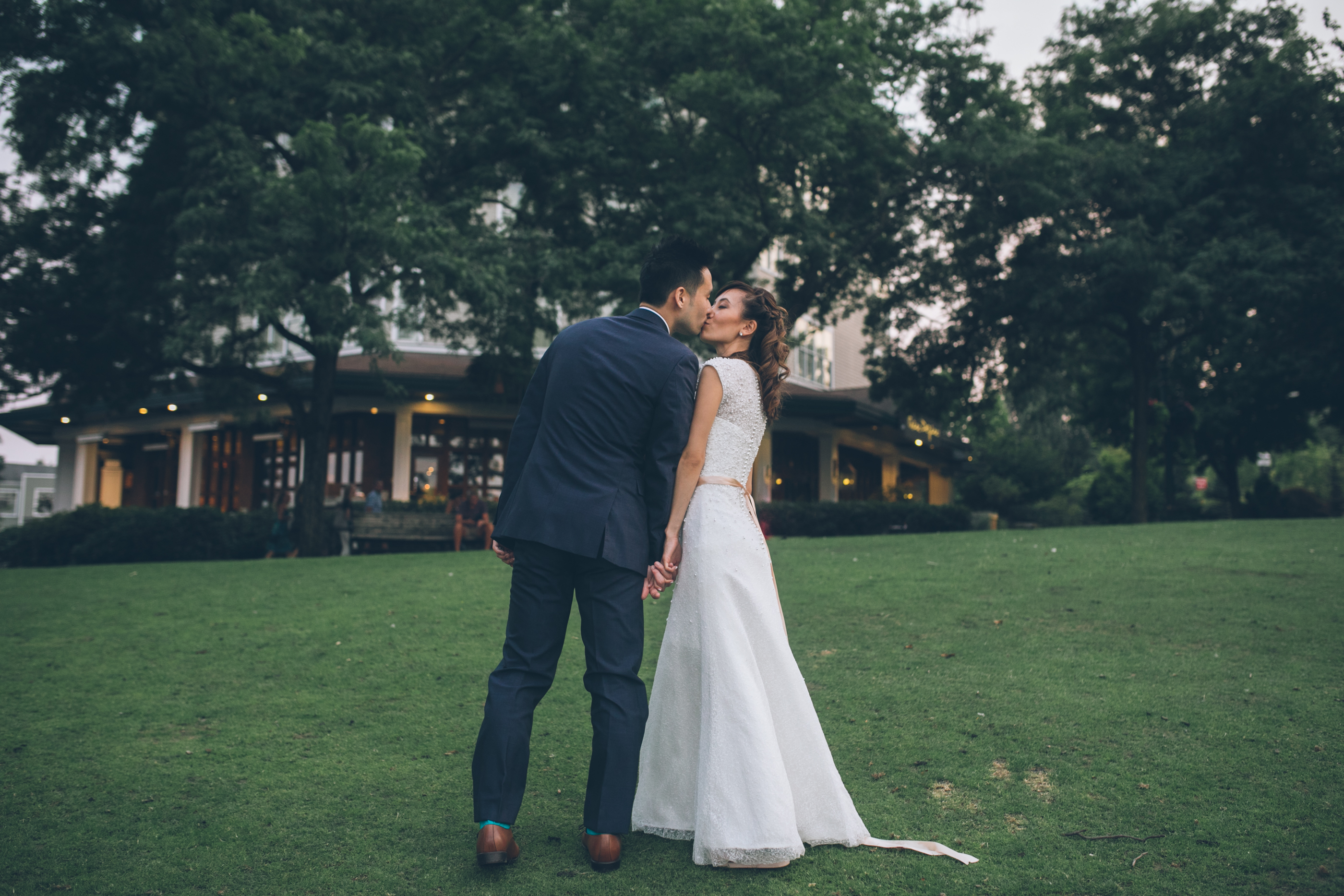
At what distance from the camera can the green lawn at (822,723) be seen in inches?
125

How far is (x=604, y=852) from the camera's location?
315cm

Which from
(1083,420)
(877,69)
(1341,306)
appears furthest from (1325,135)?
(1083,420)

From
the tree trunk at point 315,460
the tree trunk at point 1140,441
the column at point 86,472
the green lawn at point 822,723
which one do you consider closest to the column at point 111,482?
the column at point 86,472

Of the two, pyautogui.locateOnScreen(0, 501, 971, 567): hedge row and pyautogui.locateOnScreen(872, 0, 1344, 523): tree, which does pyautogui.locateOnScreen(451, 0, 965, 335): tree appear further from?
pyautogui.locateOnScreen(0, 501, 971, 567): hedge row

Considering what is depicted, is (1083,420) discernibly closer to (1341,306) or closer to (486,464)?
(1341,306)

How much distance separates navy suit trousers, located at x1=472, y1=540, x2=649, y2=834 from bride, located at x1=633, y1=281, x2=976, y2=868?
198 millimetres

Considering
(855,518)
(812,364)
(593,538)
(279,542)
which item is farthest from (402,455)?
(593,538)

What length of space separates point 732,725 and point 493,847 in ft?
2.98

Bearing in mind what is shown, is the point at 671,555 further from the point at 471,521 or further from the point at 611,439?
the point at 471,521

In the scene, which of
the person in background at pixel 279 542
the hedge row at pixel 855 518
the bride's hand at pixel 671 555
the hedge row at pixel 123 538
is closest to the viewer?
the bride's hand at pixel 671 555

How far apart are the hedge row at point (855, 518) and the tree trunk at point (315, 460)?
10800mm

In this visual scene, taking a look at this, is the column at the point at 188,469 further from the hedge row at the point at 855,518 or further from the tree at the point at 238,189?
the hedge row at the point at 855,518

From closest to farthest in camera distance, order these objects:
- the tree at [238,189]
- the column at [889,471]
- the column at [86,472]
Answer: the tree at [238,189], the column at [86,472], the column at [889,471]

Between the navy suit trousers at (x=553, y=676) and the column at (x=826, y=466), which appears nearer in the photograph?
the navy suit trousers at (x=553, y=676)
